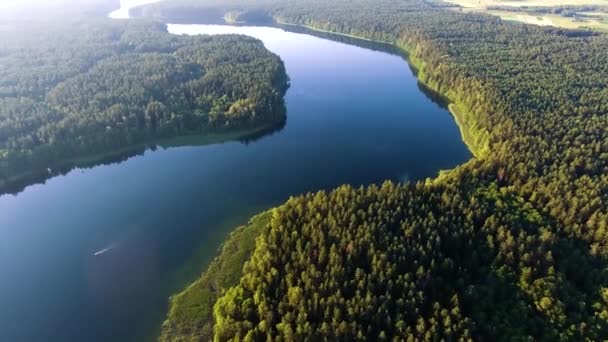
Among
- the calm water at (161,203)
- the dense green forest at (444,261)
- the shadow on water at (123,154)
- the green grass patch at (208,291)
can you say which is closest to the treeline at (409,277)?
the dense green forest at (444,261)

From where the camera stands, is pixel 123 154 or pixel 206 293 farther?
pixel 123 154

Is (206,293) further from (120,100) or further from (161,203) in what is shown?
(120,100)

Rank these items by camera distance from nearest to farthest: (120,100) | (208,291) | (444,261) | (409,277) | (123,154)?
(409,277) < (444,261) < (208,291) < (123,154) < (120,100)

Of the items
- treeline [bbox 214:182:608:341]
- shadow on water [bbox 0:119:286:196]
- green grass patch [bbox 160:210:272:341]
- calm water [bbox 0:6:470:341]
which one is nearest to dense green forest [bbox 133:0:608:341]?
treeline [bbox 214:182:608:341]

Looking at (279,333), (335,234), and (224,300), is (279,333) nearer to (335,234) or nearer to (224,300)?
(224,300)

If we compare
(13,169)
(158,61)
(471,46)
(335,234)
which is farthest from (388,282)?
(471,46)

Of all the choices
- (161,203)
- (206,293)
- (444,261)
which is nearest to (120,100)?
(161,203)

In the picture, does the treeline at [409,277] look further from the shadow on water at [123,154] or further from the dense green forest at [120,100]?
the dense green forest at [120,100]
